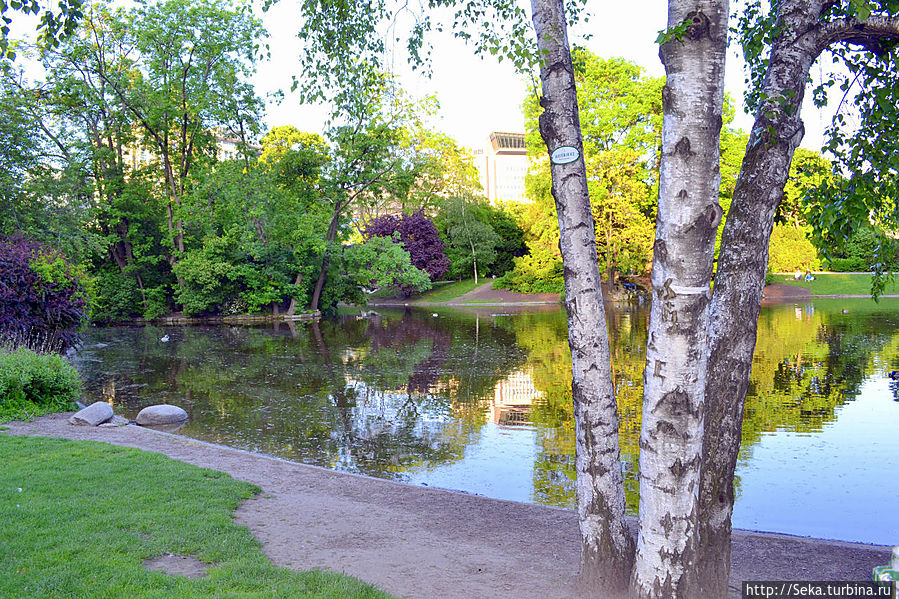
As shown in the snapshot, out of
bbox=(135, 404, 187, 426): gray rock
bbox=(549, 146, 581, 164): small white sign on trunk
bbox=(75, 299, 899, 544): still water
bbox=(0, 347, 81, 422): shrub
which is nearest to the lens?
bbox=(549, 146, 581, 164): small white sign on trunk

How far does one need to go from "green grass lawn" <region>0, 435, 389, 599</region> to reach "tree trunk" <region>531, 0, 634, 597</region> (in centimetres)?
148

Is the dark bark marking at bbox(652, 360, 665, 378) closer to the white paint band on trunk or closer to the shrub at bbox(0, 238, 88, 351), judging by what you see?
the white paint band on trunk

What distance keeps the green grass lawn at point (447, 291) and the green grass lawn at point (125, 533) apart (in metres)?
42.7

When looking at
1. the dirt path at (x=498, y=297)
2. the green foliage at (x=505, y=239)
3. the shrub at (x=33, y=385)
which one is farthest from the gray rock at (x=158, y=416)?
the green foliage at (x=505, y=239)

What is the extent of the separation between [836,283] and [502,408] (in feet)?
128

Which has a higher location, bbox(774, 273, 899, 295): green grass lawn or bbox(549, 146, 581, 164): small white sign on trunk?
bbox(549, 146, 581, 164): small white sign on trunk

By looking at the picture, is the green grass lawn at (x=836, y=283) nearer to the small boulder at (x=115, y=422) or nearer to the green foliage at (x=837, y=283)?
the green foliage at (x=837, y=283)

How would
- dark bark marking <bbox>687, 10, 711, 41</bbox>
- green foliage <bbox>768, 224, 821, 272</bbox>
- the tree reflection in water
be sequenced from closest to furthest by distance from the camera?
1. dark bark marking <bbox>687, 10, 711, 41</bbox>
2. the tree reflection in water
3. green foliage <bbox>768, 224, 821, 272</bbox>

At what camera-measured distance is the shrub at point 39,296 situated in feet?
43.8

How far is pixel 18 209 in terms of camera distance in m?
20.0

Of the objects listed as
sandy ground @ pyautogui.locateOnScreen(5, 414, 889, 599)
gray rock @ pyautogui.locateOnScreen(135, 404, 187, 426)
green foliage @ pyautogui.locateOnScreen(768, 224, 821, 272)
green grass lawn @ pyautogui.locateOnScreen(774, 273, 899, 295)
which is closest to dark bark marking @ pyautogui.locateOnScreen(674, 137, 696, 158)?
sandy ground @ pyautogui.locateOnScreen(5, 414, 889, 599)

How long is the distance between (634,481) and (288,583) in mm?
4809

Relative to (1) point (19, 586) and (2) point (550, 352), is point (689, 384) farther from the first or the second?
(2) point (550, 352)

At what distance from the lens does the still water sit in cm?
751
